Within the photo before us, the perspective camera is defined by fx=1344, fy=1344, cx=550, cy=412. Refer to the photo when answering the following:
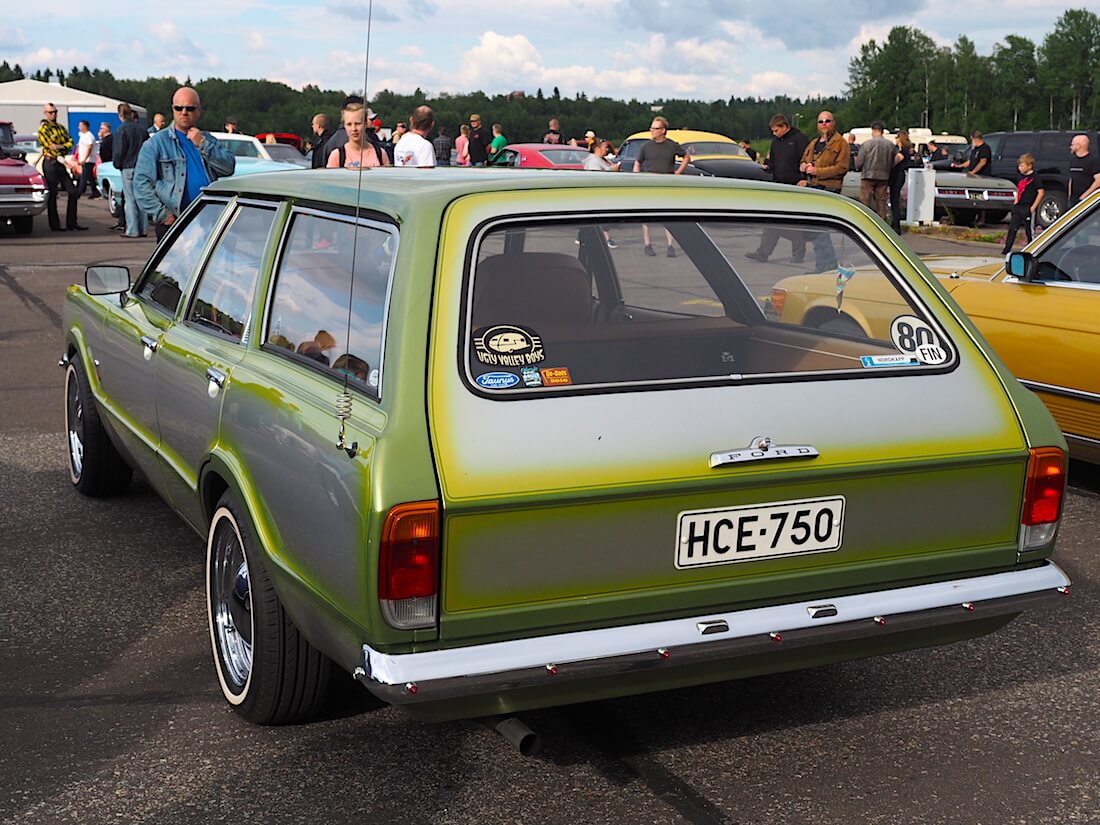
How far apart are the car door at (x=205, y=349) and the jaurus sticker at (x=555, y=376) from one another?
111cm

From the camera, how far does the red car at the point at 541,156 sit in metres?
24.8

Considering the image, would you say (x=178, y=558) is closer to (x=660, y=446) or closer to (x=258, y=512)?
(x=258, y=512)

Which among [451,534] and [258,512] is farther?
[258,512]

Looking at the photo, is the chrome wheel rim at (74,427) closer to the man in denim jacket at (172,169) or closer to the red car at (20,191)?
the man in denim jacket at (172,169)

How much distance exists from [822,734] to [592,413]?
1.29m

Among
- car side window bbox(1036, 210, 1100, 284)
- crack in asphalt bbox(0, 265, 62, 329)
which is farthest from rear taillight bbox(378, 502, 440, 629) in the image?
crack in asphalt bbox(0, 265, 62, 329)

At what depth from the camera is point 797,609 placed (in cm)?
322

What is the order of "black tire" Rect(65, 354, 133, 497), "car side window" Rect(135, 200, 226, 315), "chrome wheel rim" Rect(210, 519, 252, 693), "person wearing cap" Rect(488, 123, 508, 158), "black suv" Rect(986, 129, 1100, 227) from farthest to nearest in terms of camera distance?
1. "person wearing cap" Rect(488, 123, 508, 158)
2. "black suv" Rect(986, 129, 1100, 227)
3. "black tire" Rect(65, 354, 133, 497)
4. "car side window" Rect(135, 200, 226, 315)
5. "chrome wheel rim" Rect(210, 519, 252, 693)

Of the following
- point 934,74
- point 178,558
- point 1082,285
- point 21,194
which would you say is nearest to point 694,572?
point 178,558

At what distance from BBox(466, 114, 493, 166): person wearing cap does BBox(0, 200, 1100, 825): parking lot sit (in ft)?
65.0

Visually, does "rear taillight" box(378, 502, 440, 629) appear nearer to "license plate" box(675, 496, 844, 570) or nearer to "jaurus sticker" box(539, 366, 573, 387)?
"jaurus sticker" box(539, 366, 573, 387)

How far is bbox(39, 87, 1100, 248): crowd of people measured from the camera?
29.8ft

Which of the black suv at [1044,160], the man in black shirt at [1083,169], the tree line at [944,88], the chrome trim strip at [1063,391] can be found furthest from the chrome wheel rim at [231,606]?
the tree line at [944,88]

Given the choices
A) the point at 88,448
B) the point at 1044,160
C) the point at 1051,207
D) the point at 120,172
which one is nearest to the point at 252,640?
the point at 88,448
